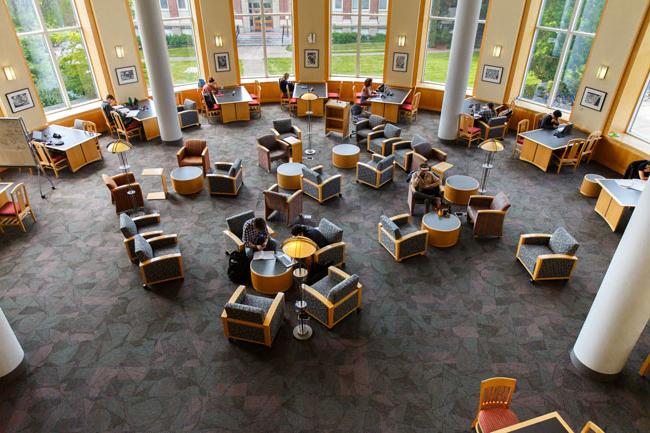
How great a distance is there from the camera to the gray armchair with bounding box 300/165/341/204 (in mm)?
10602

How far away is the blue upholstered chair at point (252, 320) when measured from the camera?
263 inches

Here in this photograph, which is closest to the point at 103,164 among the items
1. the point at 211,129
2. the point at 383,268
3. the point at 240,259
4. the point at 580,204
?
the point at 211,129

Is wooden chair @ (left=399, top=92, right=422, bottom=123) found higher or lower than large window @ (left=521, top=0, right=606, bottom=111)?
lower

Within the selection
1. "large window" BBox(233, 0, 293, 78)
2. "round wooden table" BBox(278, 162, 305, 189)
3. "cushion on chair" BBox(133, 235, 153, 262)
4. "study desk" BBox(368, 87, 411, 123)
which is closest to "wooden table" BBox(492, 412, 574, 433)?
"cushion on chair" BBox(133, 235, 153, 262)

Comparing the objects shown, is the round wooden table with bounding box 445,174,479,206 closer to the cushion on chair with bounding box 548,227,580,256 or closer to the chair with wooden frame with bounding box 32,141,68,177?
the cushion on chair with bounding box 548,227,580,256

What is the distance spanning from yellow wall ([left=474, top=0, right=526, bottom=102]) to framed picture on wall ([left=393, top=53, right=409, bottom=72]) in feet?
8.54

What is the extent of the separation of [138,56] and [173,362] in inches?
479

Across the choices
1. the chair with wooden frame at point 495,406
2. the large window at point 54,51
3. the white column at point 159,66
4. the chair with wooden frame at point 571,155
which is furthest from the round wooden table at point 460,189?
the large window at point 54,51

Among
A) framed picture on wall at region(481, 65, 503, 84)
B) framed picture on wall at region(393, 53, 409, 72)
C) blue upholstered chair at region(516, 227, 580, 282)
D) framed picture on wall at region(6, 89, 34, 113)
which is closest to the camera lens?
blue upholstered chair at region(516, 227, 580, 282)

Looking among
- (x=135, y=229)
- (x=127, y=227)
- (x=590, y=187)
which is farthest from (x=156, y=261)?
(x=590, y=187)

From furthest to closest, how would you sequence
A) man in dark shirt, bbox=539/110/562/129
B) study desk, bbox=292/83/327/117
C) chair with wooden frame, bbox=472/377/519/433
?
study desk, bbox=292/83/327/117
man in dark shirt, bbox=539/110/562/129
chair with wooden frame, bbox=472/377/519/433

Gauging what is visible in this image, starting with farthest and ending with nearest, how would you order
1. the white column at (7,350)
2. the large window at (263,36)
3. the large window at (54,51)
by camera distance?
the large window at (263,36) < the large window at (54,51) < the white column at (7,350)

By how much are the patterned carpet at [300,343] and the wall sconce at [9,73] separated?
439cm

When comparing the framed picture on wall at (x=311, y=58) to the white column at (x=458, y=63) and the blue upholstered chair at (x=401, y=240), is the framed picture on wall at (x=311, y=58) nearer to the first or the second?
the white column at (x=458, y=63)
